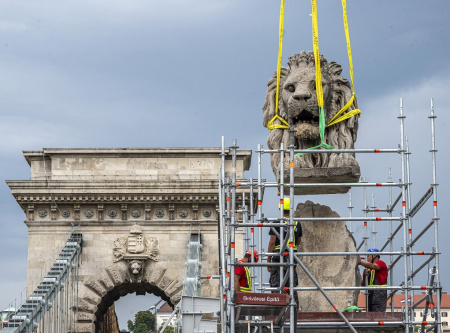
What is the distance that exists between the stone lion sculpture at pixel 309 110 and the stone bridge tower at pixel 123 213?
2077 centimetres

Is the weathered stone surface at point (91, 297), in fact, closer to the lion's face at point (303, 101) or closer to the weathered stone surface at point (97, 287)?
the weathered stone surface at point (97, 287)

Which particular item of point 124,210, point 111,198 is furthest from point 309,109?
point 124,210

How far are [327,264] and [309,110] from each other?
6.52 ft

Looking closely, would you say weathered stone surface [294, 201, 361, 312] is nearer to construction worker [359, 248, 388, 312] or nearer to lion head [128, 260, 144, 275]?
construction worker [359, 248, 388, 312]

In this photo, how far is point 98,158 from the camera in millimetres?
39062

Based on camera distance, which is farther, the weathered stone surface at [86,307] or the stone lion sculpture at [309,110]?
the weathered stone surface at [86,307]

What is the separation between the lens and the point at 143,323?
459 feet

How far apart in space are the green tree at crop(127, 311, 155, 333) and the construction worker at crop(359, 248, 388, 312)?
121303mm

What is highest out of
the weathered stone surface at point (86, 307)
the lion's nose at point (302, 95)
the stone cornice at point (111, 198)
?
the stone cornice at point (111, 198)

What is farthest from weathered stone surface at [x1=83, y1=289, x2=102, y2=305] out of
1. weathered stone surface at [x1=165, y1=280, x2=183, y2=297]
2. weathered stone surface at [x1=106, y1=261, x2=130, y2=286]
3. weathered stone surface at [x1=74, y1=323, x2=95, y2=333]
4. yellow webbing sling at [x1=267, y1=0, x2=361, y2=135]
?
yellow webbing sling at [x1=267, y1=0, x2=361, y2=135]

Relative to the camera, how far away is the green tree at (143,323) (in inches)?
5418

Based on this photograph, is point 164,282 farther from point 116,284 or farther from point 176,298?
point 116,284

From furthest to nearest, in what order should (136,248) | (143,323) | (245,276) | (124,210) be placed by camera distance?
(143,323), (124,210), (136,248), (245,276)

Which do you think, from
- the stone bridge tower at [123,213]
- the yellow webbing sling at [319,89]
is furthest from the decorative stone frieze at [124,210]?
the yellow webbing sling at [319,89]
